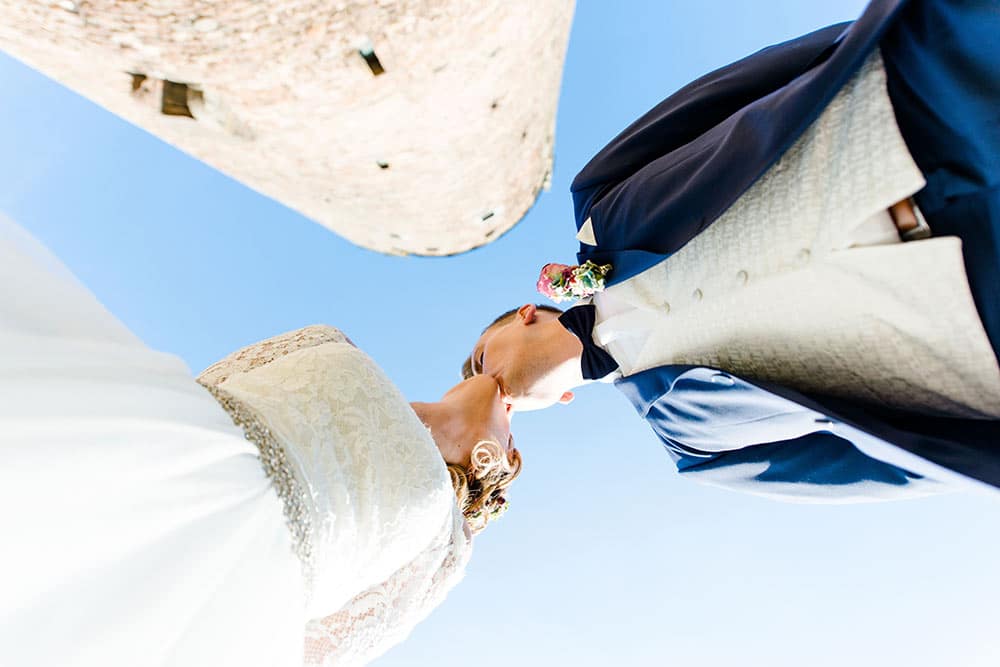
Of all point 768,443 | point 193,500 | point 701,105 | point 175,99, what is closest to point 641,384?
point 768,443

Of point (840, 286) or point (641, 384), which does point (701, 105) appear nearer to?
point (840, 286)

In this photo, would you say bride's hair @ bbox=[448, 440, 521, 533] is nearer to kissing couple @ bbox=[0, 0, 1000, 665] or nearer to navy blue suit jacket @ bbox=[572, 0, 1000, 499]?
kissing couple @ bbox=[0, 0, 1000, 665]

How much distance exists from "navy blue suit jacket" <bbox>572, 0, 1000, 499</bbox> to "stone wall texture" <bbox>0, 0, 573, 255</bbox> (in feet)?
4.68

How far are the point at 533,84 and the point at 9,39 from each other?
258 cm

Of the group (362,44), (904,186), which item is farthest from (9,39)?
(904,186)

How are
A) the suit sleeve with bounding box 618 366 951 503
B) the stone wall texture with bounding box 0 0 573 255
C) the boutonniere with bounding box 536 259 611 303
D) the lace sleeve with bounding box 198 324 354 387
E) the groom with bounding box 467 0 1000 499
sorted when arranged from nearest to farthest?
1. the groom with bounding box 467 0 1000 499
2. the suit sleeve with bounding box 618 366 951 503
3. the lace sleeve with bounding box 198 324 354 387
4. the boutonniere with bounding box 536 259 611 303
5. the stone wall texture with bounding box 0 0 573 255

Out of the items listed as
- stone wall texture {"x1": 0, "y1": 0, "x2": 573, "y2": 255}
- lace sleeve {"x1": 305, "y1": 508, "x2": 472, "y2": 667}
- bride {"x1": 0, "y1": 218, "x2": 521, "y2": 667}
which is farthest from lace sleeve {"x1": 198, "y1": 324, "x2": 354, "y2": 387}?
stone wall texture {"x1": 0, "y1": 0, "x2": 573, "y2": 255}

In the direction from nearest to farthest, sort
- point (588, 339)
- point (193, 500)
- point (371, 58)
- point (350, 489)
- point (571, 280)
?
1. point (193, 500)
2. point (350, 489)
3. point (571, 280)
4. point (588, 339)
5. point (371, 58)

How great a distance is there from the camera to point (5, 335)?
597 millimetres

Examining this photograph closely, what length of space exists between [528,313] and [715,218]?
0.87m

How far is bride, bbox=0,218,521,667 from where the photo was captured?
573 mm

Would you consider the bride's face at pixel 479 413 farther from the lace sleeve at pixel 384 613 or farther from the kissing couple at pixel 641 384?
the lace sleeve at pixel 384 613

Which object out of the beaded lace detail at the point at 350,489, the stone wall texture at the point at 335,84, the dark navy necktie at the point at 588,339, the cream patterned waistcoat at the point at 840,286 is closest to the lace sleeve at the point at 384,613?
the beaded lace detail at the point at 350,489

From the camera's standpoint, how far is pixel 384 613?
108 cm
